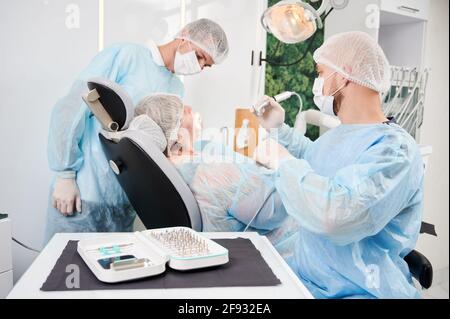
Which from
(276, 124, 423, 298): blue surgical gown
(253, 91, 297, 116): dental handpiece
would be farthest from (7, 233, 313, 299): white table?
(253, 91, 297, 116): dental handpiece

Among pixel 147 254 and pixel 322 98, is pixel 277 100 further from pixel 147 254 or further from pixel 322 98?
pixel 147 254

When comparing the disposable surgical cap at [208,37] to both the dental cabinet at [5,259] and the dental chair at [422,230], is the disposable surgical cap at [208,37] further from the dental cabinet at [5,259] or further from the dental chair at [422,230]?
the dental cabinet at [5,259]

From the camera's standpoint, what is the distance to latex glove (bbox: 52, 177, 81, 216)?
1.29 m

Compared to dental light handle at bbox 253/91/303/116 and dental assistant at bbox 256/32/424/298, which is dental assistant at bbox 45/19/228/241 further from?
dental assistant at bbox 256/32/424/298

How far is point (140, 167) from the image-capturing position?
1163 millimetres

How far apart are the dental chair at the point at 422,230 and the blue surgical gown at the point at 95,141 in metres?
0.40

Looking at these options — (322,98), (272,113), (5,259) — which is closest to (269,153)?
(272,113)

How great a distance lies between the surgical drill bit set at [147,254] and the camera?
34.4 inches

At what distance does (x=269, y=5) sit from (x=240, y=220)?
2.20 ft

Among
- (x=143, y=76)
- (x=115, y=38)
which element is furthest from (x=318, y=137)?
(x=115, y=38)

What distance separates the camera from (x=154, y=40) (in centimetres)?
133

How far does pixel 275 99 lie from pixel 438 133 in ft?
1.83

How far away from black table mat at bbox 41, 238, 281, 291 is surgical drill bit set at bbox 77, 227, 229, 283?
1 centimetres
